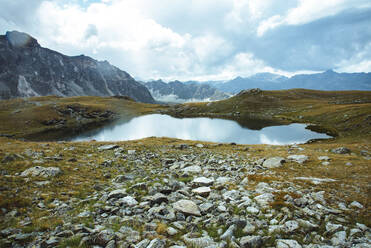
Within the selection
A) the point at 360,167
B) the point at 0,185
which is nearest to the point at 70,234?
the point at 0,185

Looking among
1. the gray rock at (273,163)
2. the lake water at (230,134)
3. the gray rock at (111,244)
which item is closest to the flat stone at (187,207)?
→ the gray rock at (111,244)

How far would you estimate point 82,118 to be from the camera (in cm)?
15562

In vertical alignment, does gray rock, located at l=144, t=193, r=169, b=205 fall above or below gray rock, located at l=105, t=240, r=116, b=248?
below

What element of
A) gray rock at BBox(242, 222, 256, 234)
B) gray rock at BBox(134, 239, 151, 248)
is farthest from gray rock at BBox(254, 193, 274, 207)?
gray rock at BBox(134, 239, 151, 248)

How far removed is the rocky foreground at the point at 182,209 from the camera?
6.39 meters

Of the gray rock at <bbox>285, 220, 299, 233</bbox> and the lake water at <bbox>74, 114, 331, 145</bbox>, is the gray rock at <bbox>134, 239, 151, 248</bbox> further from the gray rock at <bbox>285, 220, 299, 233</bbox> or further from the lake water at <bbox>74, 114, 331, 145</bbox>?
the lake water at <bbox>74, 114, 331, 145</bbox>

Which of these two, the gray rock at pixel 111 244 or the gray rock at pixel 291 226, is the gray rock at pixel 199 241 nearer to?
the gray rock at pixel 111 244

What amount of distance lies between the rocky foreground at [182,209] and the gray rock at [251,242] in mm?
32

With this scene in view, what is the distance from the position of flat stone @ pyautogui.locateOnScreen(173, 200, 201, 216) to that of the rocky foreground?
43mm

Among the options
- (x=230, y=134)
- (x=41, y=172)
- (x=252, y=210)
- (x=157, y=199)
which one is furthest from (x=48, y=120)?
(x=252, y=210)

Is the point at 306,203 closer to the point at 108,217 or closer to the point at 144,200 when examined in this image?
the point at 144,200

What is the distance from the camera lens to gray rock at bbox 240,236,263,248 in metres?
6.02

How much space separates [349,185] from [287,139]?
6062 cm

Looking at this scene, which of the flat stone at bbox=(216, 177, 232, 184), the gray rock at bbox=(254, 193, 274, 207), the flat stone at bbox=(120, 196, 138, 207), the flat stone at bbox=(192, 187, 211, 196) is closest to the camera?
the gray rock at bbox=(254, 193, 274, 207)
